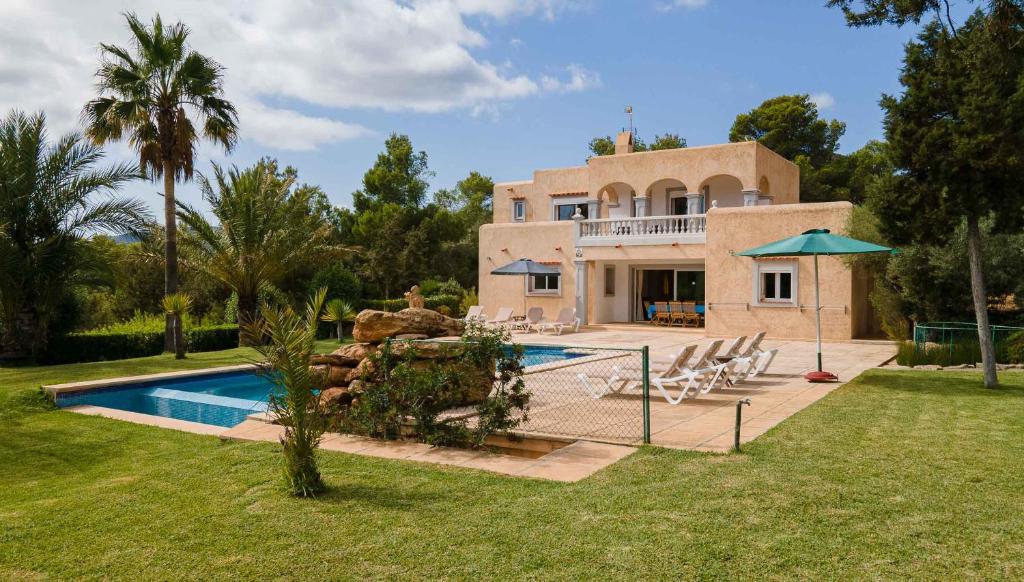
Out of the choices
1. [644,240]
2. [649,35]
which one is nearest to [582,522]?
[649,35]

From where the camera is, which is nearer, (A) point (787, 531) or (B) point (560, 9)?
(A) point (787, 531)

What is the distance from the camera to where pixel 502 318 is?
1038 inches

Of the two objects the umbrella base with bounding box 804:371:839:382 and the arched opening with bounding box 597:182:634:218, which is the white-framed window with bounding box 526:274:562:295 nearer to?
the arched opening with bounding box 597:182:634:218

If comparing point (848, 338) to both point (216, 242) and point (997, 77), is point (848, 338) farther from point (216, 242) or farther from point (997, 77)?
point (216, 242)

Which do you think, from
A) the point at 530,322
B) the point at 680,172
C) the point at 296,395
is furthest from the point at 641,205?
the point at 296,395

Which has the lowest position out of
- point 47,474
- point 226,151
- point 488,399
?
point 47,474

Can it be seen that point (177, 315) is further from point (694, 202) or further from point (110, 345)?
point (694, 202)

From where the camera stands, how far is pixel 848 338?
2117 cm

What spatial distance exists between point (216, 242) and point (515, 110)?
11.6 meters

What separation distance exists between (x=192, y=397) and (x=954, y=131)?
43.2ft

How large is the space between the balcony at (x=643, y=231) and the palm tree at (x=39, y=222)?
15597mm

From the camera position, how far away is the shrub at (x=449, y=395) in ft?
25.0

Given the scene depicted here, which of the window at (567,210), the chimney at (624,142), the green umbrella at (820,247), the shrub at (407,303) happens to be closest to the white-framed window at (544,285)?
the shrub at (407,303)

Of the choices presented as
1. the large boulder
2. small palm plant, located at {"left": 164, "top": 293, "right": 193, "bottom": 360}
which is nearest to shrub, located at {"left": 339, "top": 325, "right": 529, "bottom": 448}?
the large boulder
